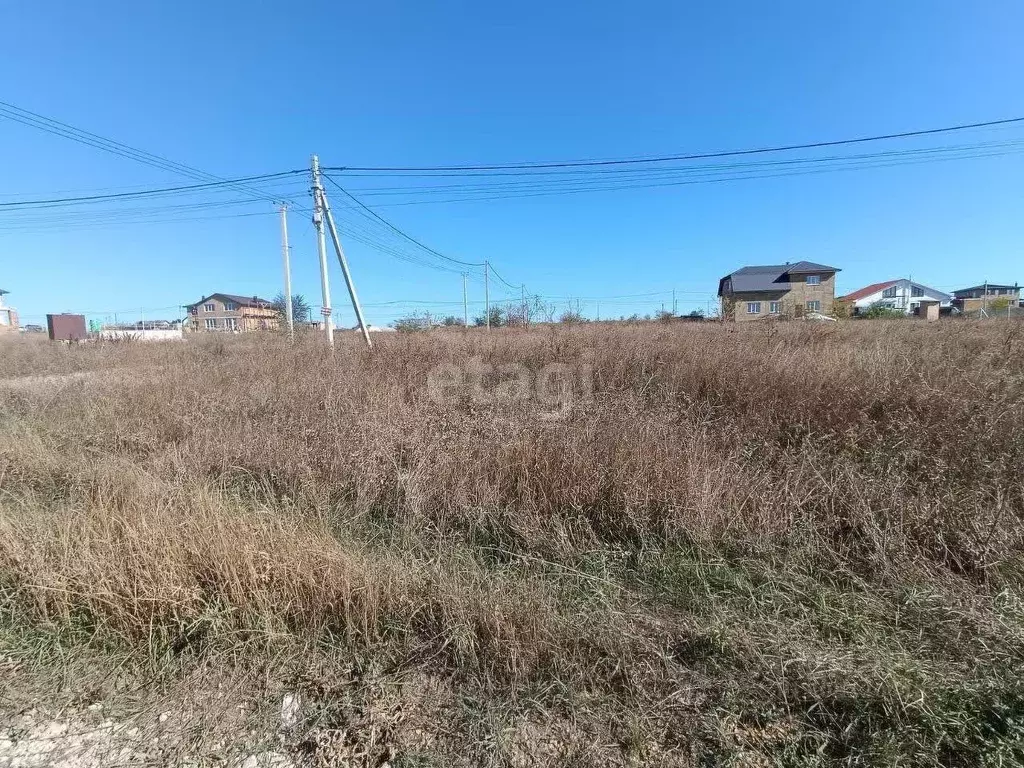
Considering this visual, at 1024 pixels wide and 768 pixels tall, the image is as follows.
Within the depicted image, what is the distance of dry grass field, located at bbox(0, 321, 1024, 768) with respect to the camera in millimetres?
1344

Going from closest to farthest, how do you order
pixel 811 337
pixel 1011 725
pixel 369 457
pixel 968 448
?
pixel 1011 725 → pixel 968 448 → pixel 369 457 → pixel 811 337

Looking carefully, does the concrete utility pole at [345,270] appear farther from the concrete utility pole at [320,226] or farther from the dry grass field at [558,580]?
the dry grass field at [558,580]

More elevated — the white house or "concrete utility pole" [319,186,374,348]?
the white house

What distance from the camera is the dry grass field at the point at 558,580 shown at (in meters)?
1.34

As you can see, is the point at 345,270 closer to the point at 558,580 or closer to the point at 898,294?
the point at 558,580

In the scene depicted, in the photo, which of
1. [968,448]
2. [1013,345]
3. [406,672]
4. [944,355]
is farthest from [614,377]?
[1013,345]

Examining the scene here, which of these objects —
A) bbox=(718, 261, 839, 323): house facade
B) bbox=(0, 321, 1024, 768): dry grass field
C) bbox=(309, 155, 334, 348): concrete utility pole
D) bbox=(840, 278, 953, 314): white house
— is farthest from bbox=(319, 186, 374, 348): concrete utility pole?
bbox=(840, 278, 953, 314): white house

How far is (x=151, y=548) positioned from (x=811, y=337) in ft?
27.9

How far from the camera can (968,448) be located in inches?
102

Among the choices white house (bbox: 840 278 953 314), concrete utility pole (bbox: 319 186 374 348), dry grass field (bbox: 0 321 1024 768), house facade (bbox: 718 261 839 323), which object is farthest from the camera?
white house (bbox: 840 278 953 314)

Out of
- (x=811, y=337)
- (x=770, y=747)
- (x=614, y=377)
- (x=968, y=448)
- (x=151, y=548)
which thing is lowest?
(x=770, y=747)

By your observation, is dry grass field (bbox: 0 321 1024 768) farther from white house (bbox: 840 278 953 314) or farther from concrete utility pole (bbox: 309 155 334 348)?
white house (bbox: 840 278 953 314)

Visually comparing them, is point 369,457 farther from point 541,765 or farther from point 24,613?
point 541,765

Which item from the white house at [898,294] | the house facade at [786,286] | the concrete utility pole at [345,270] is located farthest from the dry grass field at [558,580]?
the white house at [898,294]
